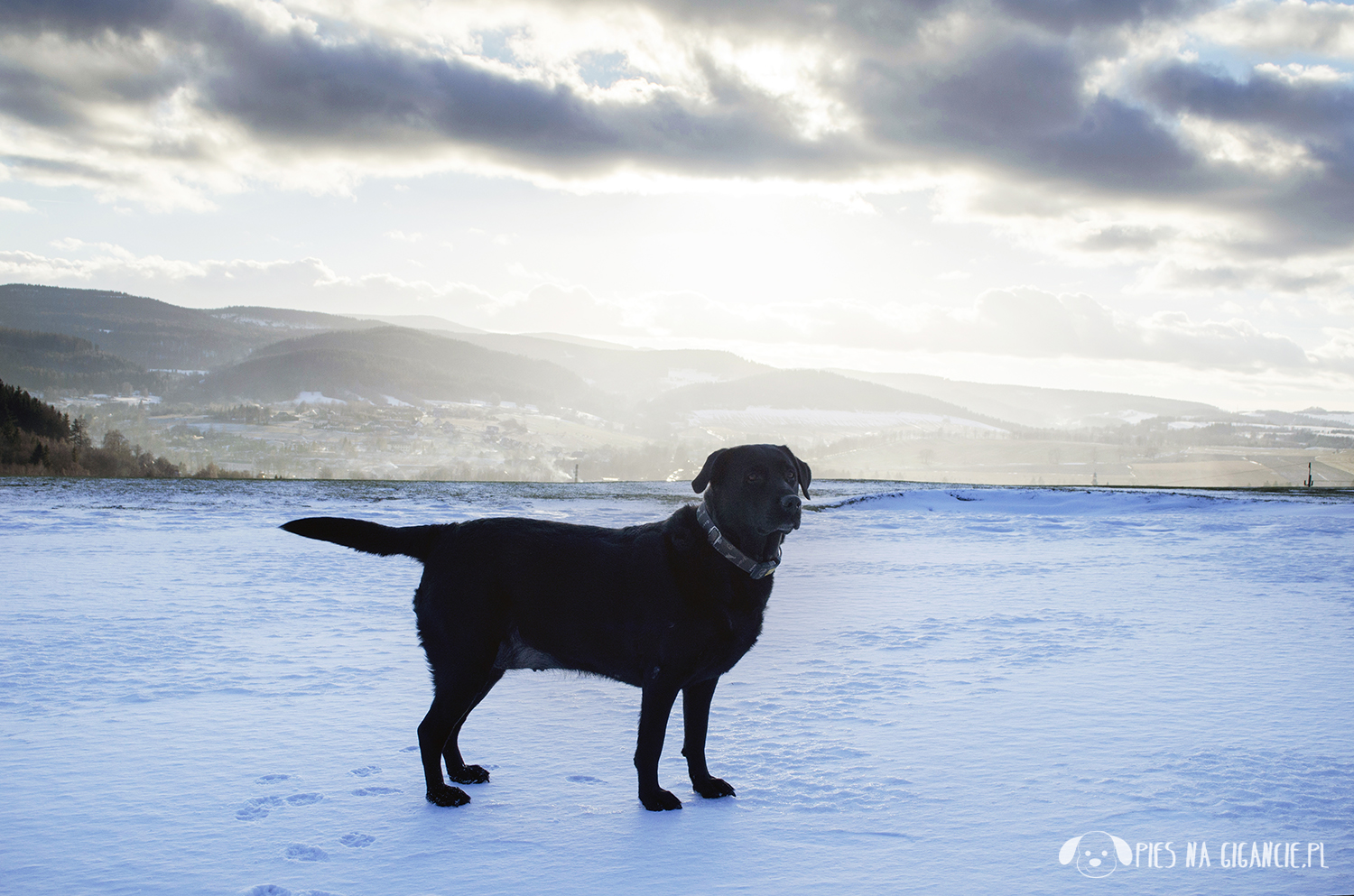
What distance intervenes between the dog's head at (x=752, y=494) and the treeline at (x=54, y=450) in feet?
97.8

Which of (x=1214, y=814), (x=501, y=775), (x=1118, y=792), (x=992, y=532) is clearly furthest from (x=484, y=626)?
(x=992, y=532)

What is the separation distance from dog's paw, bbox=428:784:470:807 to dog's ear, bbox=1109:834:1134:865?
2.93 m

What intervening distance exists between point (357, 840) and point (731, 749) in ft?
6.86

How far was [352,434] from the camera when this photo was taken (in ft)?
531

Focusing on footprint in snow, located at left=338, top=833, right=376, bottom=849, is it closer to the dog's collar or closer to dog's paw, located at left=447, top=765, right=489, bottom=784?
dog's paw, located at left=447, top=765, right=489, bottom=784

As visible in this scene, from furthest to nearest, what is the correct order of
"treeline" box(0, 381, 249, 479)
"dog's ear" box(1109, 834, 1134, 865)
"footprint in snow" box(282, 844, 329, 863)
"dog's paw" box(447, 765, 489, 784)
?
"treeline" box(0, 381, 249, 479)
"dog's paw" box(447, 765, 489, 784)
"dog's ear" box(1109, 834, 1134, 865)
"footprint in snow" box(282, 844, 329, 863)

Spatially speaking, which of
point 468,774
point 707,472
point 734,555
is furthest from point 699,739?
point 707,472

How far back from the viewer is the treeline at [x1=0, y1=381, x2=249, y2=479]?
36.2 m

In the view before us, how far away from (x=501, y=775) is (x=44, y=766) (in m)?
2.34


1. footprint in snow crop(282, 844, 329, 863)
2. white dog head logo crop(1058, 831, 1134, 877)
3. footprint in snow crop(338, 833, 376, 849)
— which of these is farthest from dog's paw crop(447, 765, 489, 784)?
white dog head logo crop(1058, 831, 1134, 877)

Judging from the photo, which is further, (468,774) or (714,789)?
(468,774)

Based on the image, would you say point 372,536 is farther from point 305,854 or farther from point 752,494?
point 752,494

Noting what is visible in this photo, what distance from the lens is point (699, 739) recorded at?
13.5 ft

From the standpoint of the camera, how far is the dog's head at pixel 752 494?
13.3 feet
